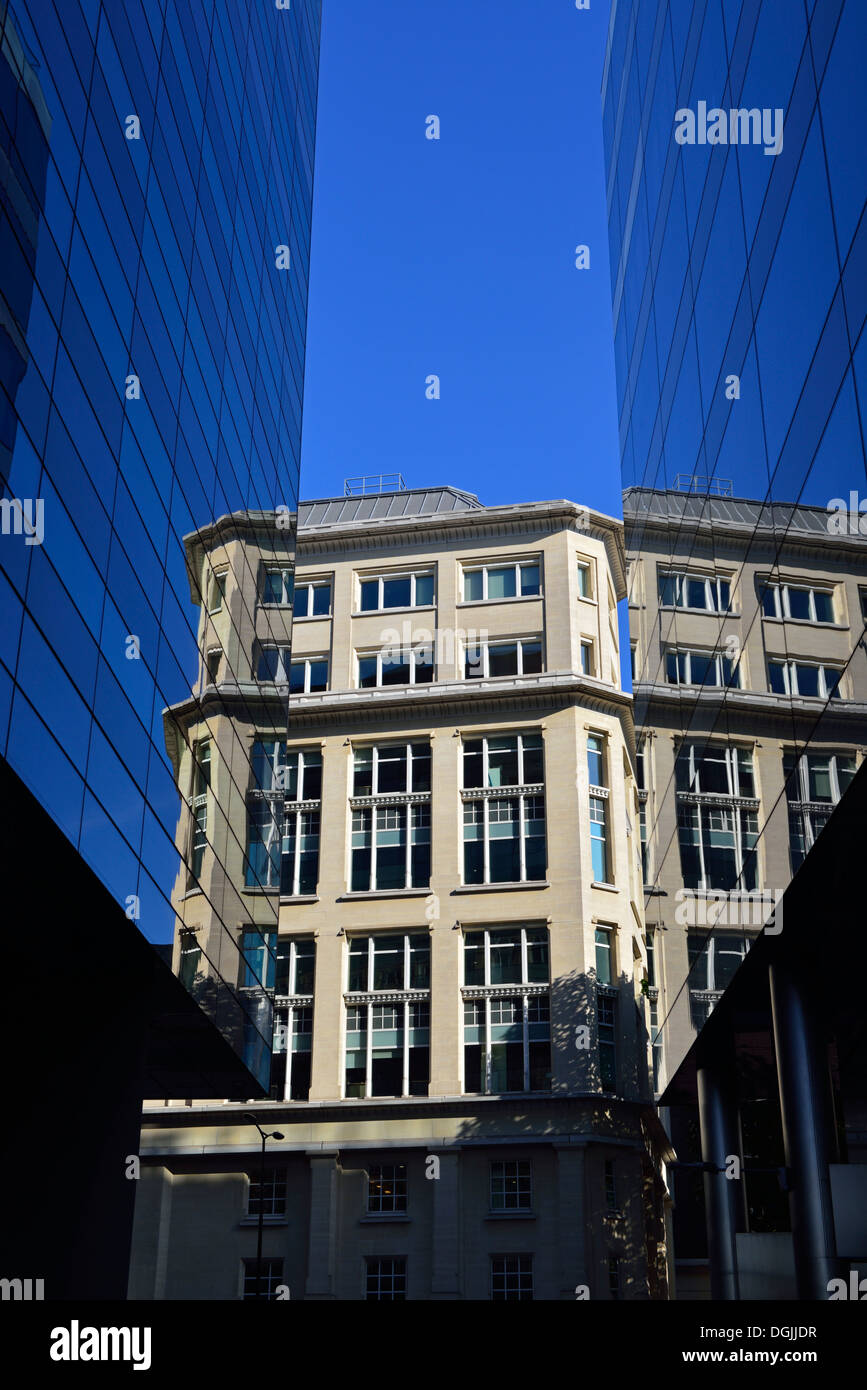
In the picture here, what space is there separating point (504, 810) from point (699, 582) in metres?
30.8

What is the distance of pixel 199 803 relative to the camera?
91.7 feet

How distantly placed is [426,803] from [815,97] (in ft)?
140

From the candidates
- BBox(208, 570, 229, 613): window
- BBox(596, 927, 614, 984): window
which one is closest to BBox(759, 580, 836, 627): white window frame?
BBox(208, 570, 229, 613): window

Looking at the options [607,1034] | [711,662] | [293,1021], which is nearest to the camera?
[711,662]

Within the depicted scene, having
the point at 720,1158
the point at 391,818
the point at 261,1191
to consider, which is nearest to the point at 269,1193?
the point at 261,1191

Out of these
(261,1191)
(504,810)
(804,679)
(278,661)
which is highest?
(504,810)

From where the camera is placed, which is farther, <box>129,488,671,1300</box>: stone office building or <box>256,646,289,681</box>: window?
<box>129,488,671,1300</box>: stone office building

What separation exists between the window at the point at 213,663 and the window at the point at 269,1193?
28.0 meters

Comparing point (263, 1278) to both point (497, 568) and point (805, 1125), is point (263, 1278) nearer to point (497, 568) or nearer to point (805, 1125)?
point (497, 568)

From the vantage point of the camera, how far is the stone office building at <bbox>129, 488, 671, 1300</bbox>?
164ft

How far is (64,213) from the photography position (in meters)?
18.8

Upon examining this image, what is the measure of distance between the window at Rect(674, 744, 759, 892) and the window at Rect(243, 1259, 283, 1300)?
95.5 ft

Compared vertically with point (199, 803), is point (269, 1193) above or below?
below

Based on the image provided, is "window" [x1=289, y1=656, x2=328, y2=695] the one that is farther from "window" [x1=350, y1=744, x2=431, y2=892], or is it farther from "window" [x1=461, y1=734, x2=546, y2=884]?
"window" [x1=461, y1=734, x2=546, y2=884]
